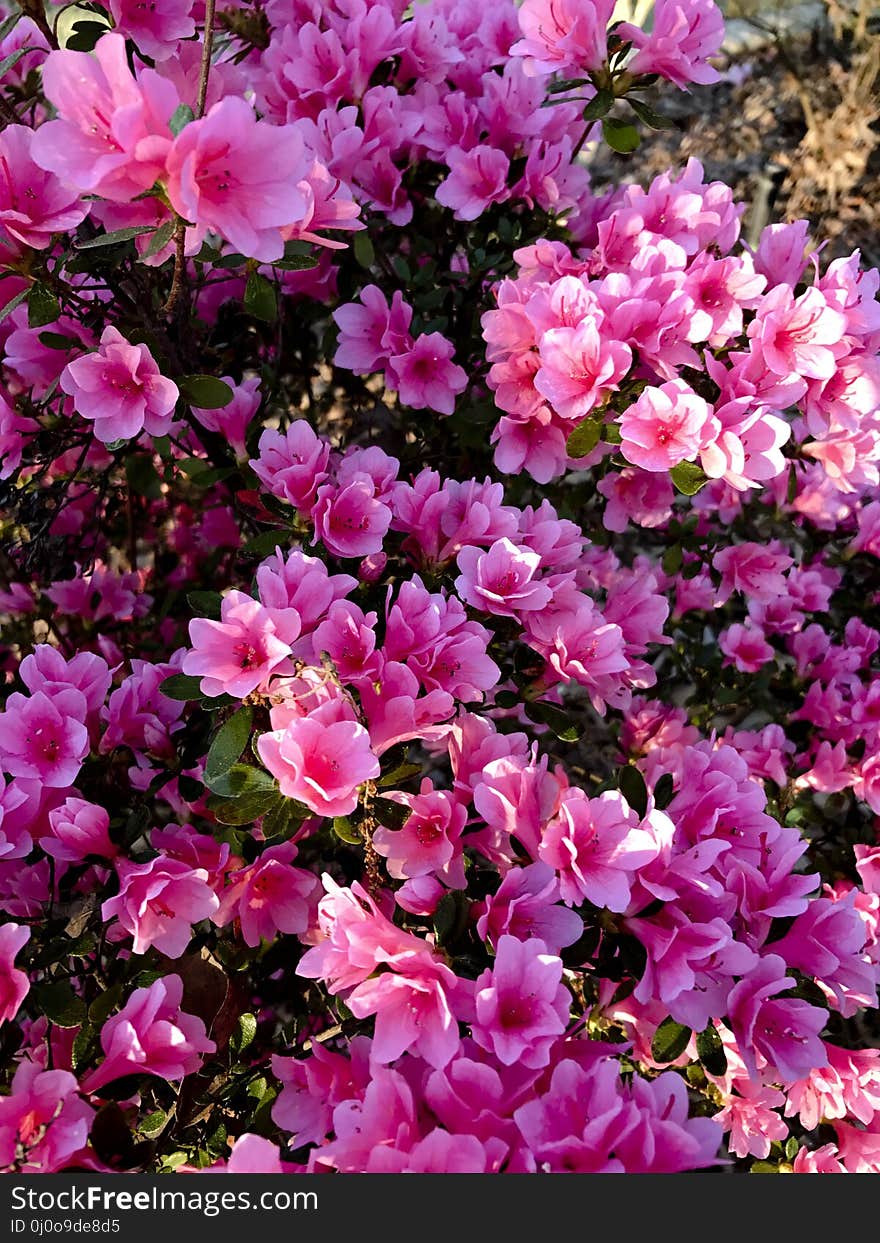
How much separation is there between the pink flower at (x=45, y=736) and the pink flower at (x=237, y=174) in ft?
1.89

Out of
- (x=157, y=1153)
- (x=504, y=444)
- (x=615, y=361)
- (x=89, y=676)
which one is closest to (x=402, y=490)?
(x=504, y=444)

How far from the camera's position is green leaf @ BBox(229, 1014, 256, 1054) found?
1206mm

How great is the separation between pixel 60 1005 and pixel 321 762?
43cm

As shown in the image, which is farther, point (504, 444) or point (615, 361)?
point (504, 444)

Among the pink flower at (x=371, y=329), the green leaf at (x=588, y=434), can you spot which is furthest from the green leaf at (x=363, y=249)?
the green leaf at (x=588, y=434)

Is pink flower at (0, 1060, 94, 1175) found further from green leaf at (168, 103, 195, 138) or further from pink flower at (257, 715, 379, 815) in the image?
green leaf at (168, 103, 195, 138)

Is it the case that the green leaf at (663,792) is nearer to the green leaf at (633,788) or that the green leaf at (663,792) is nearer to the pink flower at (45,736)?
the green leaf at (633,788)

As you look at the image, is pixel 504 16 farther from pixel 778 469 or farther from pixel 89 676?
pixel 89 676

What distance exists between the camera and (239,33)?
155cm

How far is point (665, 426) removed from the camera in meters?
1.22

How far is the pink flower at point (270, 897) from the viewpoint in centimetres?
120

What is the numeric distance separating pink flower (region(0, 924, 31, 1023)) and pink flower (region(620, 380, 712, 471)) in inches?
36.1

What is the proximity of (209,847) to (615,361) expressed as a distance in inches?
32.2

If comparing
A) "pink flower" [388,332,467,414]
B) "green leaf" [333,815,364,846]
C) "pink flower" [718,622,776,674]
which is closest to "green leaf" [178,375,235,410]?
"pink flower" [388,332,467,414]
